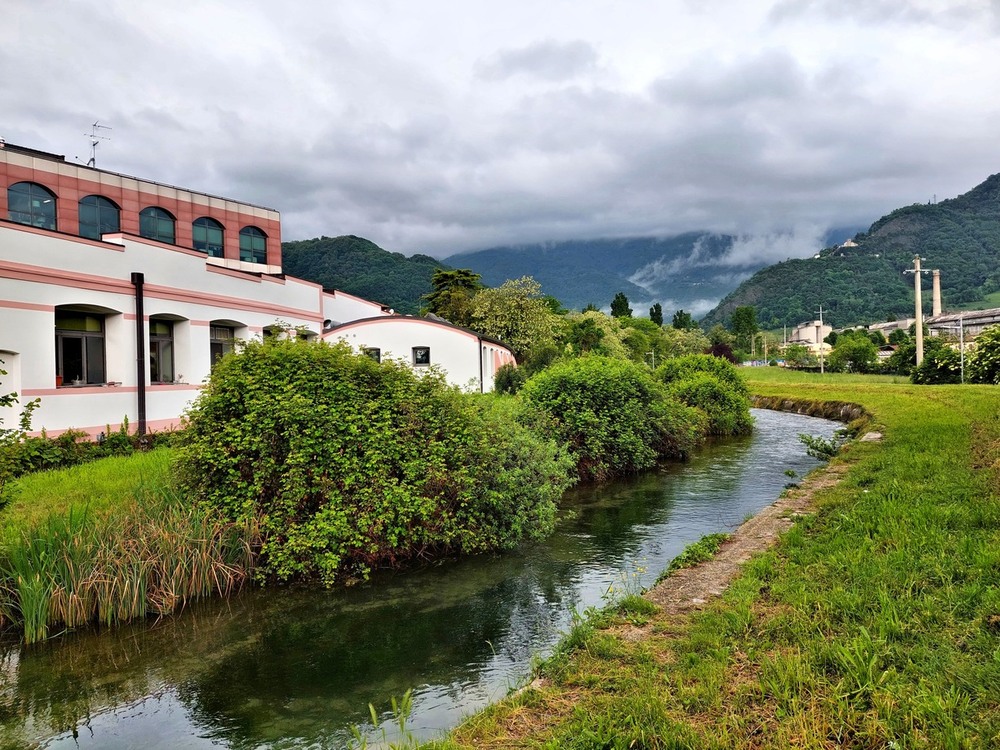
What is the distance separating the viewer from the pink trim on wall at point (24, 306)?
14.8 m

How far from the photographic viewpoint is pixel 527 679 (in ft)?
17.2

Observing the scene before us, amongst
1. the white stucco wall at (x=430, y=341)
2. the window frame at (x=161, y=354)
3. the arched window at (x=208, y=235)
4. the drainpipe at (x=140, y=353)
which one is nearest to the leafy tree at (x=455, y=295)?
the arched window at (x=208, y=235)

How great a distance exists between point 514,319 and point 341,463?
43400 millimetres

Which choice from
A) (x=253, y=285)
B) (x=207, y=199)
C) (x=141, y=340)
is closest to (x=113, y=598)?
(x=141, y=340)

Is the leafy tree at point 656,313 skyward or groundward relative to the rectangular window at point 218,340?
skyward

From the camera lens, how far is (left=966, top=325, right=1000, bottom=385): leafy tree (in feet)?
103

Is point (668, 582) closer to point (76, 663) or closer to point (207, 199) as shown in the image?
point (76, 663)

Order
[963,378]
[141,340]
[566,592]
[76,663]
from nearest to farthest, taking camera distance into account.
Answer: [76,663] < [566,592] < [141,340] < [963,378]

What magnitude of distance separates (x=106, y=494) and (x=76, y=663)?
14.1ft

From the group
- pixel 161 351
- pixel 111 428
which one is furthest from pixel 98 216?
pixel 111 428

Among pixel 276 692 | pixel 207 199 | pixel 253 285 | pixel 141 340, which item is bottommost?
pixel 276 692

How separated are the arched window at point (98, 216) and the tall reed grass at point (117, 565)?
36.5 meters

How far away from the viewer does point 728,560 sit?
7434 millimetres

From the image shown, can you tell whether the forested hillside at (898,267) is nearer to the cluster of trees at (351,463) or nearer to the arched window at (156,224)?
the arched window at (156,224)
